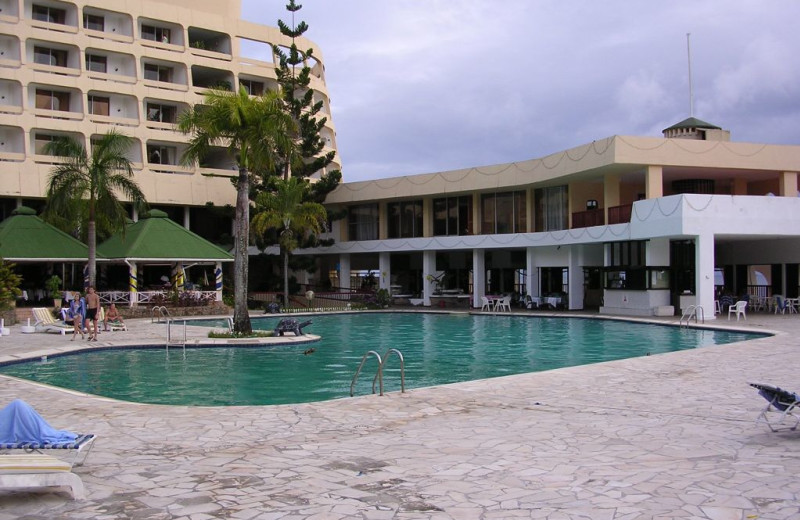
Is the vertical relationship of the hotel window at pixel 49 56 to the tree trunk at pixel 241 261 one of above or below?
above

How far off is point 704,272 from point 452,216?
16.6m

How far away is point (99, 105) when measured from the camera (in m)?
39.8

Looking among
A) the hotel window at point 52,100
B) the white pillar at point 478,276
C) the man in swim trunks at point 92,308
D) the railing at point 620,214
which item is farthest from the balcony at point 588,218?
the hotel window at point 52,100

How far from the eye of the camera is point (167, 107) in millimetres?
42219

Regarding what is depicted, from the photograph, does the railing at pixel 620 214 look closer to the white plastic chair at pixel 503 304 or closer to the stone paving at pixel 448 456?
the white plastic chair at pixel 503 304

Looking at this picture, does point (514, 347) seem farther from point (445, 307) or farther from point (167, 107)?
point (167, 107)

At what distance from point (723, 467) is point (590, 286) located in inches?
1202

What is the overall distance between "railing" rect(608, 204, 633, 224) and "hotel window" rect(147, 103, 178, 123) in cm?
2533

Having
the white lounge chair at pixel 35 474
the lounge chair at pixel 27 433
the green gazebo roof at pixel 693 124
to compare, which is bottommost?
the white lounge chair at pixel 35 474

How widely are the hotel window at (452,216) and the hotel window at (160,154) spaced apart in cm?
1551

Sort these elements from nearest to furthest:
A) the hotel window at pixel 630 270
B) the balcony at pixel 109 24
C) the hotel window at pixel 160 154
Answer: the hotel window at pixel 630 270
the balcony at pixel 109 24
the hotel window at pixel 160 154

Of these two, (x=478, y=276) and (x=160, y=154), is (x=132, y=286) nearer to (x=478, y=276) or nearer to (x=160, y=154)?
(x=160, y=154)

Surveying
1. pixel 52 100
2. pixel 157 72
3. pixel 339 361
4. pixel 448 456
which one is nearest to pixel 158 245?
pixel 52 100

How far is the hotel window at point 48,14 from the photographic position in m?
38.8
